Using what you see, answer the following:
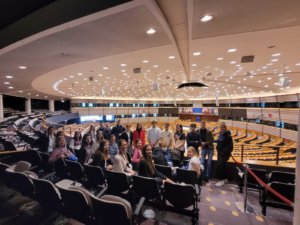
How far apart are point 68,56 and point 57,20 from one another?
7.62 ft

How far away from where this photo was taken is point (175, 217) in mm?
3117

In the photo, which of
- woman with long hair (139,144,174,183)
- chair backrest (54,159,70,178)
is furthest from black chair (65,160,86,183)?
woman with long hair (139,144,174,183)

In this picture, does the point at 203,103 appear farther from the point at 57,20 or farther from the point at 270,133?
the point at 57,20

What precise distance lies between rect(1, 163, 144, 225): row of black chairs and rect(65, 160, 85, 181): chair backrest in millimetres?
923

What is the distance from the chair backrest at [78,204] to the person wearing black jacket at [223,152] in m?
3.38

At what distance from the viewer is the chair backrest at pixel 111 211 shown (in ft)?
6.81

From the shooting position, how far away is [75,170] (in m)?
3.85

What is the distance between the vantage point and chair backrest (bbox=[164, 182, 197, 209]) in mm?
2744

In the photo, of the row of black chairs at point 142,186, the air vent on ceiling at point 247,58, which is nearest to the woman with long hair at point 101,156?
the row of black chairs at point 142,186

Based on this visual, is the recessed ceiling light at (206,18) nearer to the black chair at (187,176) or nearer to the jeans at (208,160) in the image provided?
the black chair at (187,176)

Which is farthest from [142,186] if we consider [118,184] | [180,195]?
[180,195]

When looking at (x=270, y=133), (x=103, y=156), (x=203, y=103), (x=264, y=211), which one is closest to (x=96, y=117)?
(x=203, y=103)

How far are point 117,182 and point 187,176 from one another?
1.39 m

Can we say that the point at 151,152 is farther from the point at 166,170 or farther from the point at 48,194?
the point at 48,194
